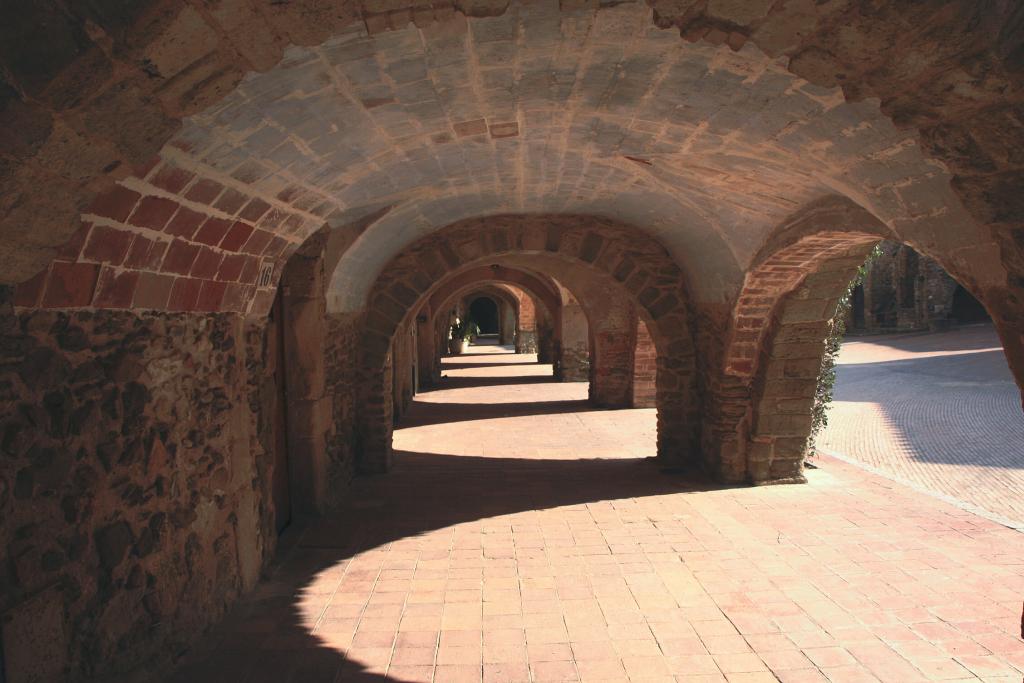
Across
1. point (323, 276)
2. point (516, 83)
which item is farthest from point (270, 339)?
point (516, 83)

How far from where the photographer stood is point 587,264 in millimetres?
7840

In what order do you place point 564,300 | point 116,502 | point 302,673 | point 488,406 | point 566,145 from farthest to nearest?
point 564,300
point 488,406
point 566,145
point 302,673
point 116,502

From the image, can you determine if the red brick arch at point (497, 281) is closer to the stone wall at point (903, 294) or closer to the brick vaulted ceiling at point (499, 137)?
the brick vaulted ceiling at point (499, 137)

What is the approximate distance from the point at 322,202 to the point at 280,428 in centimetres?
212

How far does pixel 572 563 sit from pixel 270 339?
2.66 meters

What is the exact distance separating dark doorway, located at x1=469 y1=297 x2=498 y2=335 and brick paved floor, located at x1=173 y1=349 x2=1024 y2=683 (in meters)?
33.8

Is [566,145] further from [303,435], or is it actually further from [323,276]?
[303,435]

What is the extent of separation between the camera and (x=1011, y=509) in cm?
657

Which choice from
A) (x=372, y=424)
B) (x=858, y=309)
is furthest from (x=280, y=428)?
(x=858, y=309)

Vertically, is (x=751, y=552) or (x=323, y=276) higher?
(x=323, y=276)

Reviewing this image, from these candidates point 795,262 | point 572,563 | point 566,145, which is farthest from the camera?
point 795,262

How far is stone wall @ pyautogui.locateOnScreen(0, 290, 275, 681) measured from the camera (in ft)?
8.16

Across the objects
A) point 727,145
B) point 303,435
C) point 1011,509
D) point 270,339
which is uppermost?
point 727,145

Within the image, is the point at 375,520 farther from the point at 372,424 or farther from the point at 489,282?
the point at 489,282
